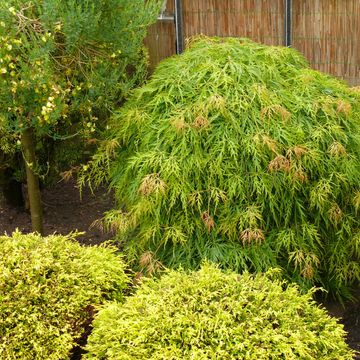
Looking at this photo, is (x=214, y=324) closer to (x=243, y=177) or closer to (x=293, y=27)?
(x=243, y=177)

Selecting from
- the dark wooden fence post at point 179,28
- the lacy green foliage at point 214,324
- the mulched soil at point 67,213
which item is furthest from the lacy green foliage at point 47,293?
the dark wooden fence post at point 179,28

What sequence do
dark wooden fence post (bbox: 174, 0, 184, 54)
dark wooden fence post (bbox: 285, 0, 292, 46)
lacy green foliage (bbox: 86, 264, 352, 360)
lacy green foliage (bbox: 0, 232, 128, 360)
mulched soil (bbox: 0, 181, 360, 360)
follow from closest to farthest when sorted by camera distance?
lacy green foliage (bbox: 86, 264, 352, 360) → lacy green foliage (bbox: 0, 232, 128, 360) → mulched soil (bbox: 0, 181, 360, 360) → dark wooden fence post (bbox: 285, 0, 292, 46) → dark wooden fence post (bbox: 174, 0, 184, 54)

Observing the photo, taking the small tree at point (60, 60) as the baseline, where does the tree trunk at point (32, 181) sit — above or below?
below

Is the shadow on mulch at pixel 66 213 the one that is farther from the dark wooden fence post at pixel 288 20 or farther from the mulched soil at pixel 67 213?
the dark wooden fence post at pixel 288 20

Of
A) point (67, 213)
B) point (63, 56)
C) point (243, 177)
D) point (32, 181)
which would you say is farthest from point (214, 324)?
point (67, 213)

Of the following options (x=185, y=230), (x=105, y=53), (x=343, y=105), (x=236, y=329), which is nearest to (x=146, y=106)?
(x=105, y=53)

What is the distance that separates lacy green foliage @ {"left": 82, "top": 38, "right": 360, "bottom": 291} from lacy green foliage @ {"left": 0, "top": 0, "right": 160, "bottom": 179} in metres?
0.46

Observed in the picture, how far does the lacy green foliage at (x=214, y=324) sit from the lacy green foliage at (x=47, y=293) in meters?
0.26

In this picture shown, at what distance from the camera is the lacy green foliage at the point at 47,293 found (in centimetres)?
345

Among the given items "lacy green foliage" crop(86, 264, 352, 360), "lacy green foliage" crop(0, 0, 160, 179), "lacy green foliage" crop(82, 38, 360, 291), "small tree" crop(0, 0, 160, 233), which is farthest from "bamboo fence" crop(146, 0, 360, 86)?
"lacy green foliage" crop(86, 264, 352, 360)

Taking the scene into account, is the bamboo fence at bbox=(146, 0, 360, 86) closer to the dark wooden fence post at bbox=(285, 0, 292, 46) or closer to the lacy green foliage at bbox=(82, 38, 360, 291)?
the dark wooden fence post at bbox=(285, 0, 292, 46)

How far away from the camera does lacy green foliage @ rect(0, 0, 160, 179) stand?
4.40 meters

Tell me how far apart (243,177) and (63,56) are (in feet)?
5.30

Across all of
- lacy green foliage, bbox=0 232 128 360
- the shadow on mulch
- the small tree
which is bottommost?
the shadow on mulch
